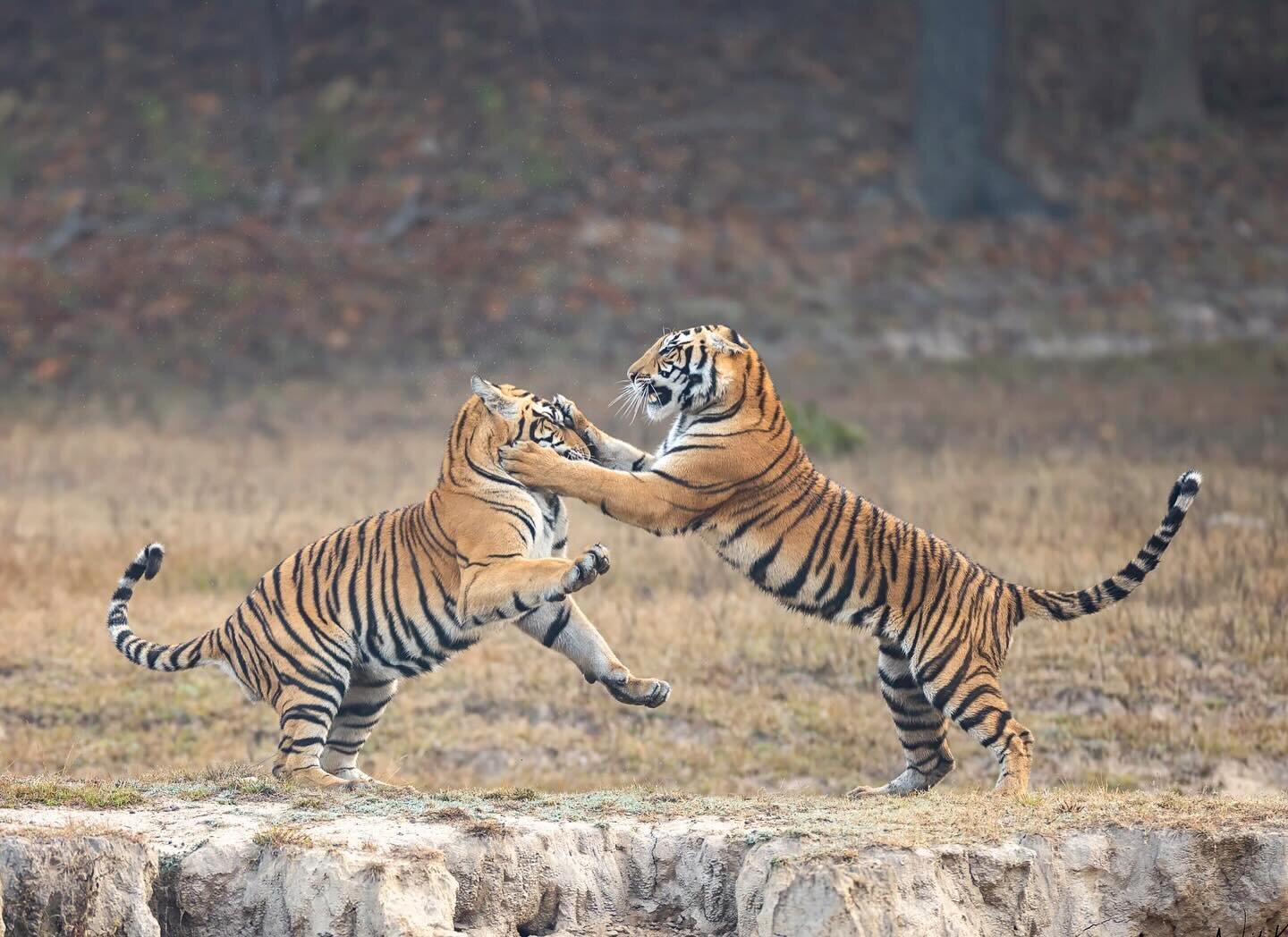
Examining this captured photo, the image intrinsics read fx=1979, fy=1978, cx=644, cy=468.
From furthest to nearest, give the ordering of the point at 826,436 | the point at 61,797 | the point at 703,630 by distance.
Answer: the point at 826,436, the point at 703,630, the point at 61,797

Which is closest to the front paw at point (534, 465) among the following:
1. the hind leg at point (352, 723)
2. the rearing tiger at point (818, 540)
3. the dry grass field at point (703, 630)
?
the rearing tiger at point (818, 540)

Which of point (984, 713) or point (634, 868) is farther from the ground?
point (984, 713)

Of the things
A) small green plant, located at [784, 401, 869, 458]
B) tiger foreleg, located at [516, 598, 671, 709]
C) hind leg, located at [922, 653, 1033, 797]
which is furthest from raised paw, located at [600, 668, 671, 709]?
small green plant, located at [784, 401, 869, 458]

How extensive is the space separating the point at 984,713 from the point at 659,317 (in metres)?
13.4

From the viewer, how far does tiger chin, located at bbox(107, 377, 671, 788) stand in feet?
25.3

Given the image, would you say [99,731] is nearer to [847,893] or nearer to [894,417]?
[847,893]

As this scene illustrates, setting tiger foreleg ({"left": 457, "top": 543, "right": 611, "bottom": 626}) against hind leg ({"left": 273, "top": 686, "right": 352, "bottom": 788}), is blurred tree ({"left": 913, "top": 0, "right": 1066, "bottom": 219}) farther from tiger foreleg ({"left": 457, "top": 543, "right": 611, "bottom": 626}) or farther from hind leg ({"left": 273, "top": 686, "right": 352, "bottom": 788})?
hind leg ({"left": 273, "top": 686, "right": 352, "bottom": 788})

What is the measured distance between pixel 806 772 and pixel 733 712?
26.5 inches

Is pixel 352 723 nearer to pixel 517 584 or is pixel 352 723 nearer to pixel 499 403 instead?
pixel 517 584

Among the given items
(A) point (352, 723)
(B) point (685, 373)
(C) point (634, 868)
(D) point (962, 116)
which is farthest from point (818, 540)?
(D) point (962, 116)

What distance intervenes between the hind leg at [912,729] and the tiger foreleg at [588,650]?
0.92 m

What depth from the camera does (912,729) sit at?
8047mm

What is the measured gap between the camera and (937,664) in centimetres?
767

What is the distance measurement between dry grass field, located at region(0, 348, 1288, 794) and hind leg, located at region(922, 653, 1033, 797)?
2115 mm
